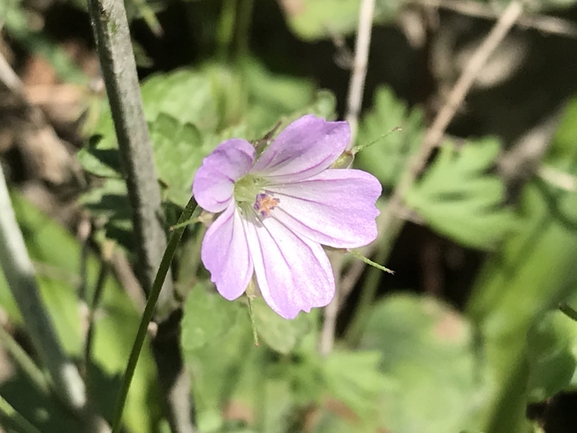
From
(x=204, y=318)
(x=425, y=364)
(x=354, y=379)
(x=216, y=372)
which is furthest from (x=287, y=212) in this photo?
(x=425, y=364)

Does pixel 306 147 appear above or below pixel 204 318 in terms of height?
above

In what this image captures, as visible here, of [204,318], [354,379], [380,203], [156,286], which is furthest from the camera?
[380,203]

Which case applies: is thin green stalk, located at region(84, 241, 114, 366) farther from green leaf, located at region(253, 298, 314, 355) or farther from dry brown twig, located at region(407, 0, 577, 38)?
dry brown twig, located at region(407, 0, 577, 38)

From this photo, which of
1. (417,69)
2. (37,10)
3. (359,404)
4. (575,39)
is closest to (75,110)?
(37,10)

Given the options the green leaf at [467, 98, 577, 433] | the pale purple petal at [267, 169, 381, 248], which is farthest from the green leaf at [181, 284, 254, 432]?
the green leaf at [467, 98, 577, 433]

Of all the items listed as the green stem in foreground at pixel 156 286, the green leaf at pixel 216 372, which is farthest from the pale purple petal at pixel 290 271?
the green leaf at pixel 216 372

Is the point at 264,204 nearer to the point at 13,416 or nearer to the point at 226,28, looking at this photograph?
the point at 13,416

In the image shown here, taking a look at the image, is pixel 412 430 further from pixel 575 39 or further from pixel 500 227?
pixel 575 39

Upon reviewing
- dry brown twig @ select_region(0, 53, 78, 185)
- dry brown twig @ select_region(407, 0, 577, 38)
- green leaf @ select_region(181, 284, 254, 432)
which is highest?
dry brown twig @ select_region(407, 0, 577, 38)
